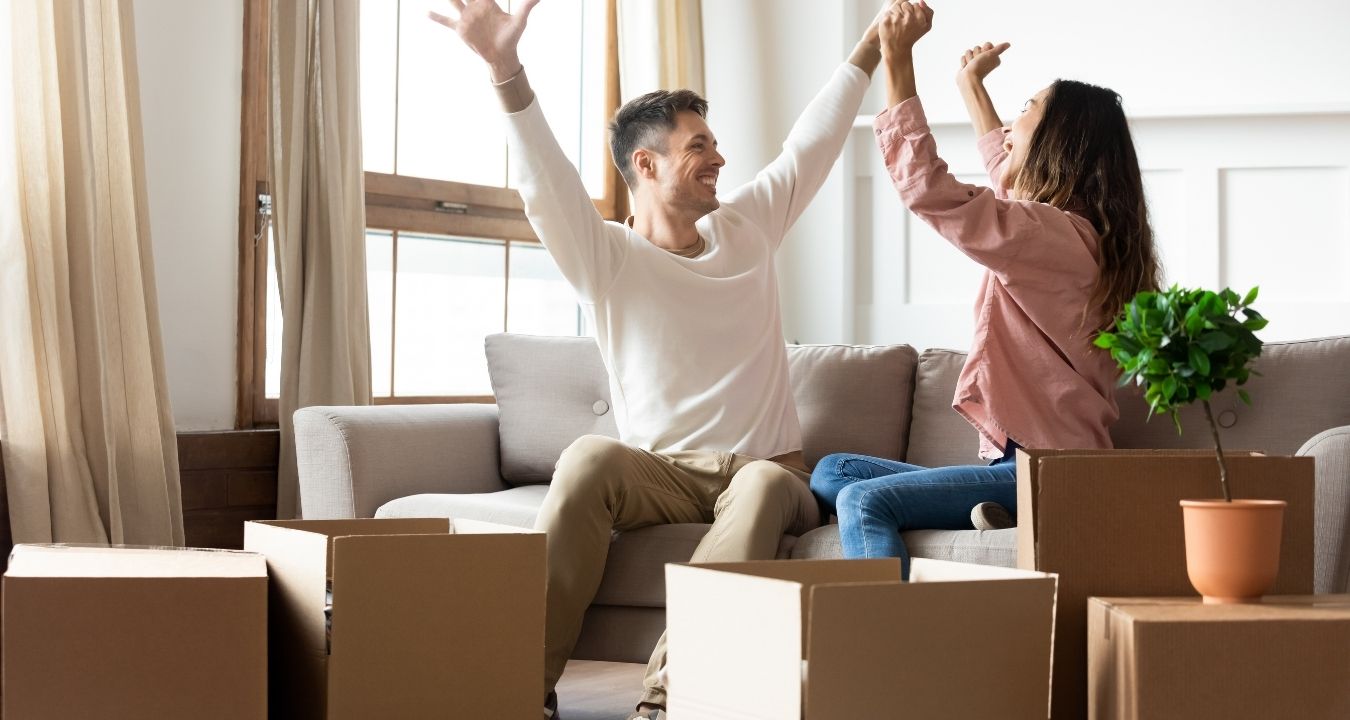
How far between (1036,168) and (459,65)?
6.83 feet

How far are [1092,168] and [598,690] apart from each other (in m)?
1.43

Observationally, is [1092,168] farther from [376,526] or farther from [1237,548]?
[376,526]

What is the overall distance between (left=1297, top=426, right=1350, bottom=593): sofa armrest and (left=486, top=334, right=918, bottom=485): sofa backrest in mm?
903

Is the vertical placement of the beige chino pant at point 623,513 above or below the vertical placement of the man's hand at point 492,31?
below

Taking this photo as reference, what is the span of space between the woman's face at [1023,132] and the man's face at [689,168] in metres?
0.55

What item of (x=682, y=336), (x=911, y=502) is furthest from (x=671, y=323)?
(x=911, y=502)

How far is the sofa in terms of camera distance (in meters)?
2.17

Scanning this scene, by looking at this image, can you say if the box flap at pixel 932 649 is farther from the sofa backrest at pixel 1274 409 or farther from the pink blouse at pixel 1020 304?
the sofa backrest at pixel 1274 409

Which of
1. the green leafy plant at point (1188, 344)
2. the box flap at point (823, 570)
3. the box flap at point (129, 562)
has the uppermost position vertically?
the green leafy plant at point (1188, 344)

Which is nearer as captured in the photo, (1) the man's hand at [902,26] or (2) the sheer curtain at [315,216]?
(1) the man's hand at [902,26]

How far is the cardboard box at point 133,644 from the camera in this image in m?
1.16

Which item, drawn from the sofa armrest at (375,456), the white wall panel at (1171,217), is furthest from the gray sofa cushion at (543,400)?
the white wall panel at (1171,217)

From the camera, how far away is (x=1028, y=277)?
6.78ft

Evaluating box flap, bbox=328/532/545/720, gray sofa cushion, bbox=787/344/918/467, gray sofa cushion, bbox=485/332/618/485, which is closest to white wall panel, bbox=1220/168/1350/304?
gray sofa cushion, bbox=787/344/918/467
